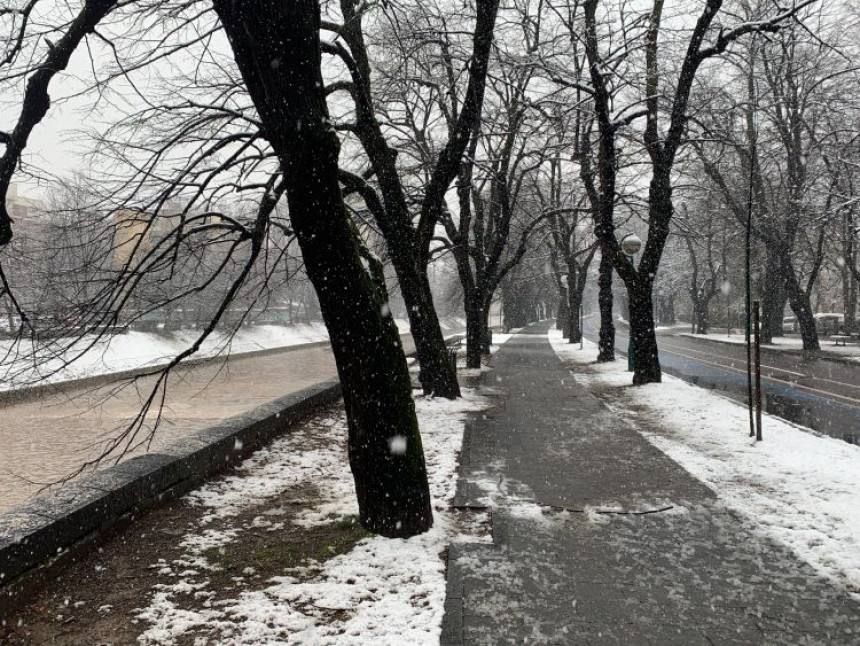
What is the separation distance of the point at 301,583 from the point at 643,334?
11.1 m

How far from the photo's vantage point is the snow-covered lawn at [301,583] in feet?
11.3

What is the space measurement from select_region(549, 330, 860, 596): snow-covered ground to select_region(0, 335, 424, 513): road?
533 cm

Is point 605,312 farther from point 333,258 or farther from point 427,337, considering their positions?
point 333,258

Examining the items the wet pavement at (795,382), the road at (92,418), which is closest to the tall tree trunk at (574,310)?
the wet pavement at (795,382)

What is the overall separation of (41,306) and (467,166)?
11186mm

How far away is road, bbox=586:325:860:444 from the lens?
1041cm

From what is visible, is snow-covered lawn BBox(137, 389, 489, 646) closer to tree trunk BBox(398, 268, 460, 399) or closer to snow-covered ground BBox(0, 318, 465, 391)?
snow-covered ground BBox(0, 318, 465, 391)

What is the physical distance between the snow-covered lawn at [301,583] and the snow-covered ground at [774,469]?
2.52 metres

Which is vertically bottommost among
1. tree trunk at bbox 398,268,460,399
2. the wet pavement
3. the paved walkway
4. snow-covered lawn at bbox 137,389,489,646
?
the wet pavement

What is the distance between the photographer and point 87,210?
20.0 feet

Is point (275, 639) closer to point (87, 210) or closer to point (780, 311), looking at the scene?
point (87, 210)

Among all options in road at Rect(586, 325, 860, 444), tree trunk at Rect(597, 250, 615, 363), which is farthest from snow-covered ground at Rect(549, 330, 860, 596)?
tree trunk at Rect(597, 250, 615, 363)

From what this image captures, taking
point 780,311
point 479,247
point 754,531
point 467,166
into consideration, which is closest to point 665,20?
point 467,166

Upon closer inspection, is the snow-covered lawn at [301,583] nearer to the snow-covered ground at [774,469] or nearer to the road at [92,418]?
the road at [92,418]
